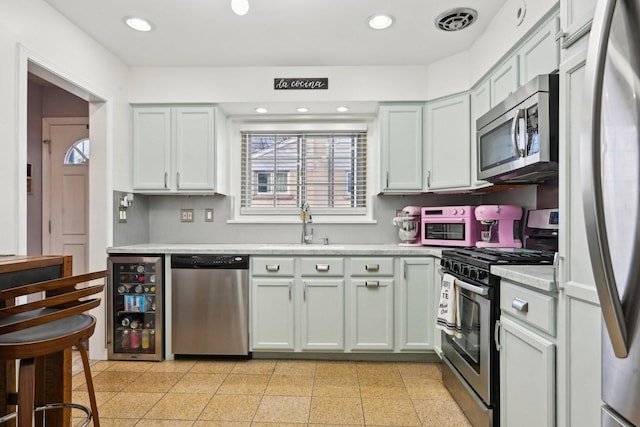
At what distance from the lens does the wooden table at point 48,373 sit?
1.53 metres

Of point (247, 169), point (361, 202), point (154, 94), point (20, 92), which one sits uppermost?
point (154, 94)

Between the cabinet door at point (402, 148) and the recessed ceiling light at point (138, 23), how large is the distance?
1.89 metres

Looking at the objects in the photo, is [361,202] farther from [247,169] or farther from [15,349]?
[15,349]

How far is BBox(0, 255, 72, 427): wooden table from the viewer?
1.53m

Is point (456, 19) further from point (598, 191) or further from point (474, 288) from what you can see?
point (598, 191)

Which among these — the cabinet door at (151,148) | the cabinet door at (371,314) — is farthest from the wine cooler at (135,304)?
the cabinet door at (371,314)

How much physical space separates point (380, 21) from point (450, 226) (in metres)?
1.61

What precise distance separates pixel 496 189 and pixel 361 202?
1239 millimetres

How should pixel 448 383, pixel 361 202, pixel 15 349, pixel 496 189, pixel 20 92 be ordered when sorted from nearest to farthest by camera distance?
1. pixel 15 349
2. pixel 20 92
3. pixel 448 383
4. pixel 496 189
5. pixel 361 202

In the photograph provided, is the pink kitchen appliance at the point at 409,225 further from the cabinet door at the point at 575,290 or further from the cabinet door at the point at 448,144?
the cabinet door at the point at 575,290

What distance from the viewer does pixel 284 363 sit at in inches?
115

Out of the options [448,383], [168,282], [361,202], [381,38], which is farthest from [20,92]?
[448,383]

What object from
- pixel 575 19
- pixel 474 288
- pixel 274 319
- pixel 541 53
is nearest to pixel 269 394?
pixel 274 319

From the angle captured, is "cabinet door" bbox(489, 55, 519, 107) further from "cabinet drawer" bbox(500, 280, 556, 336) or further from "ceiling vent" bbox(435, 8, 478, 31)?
"cabinet drawer" bbox(500, 280, 556, 336)
